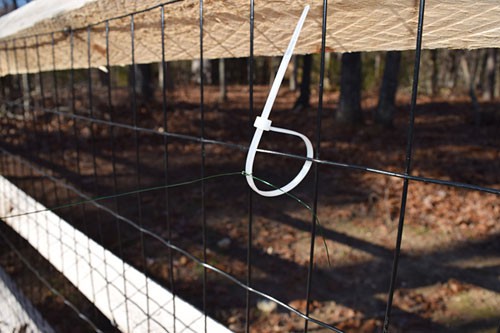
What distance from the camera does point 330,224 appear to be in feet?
14.4

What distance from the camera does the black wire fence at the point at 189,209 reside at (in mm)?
1106

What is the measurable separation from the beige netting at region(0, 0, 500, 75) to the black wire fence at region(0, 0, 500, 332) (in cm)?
5

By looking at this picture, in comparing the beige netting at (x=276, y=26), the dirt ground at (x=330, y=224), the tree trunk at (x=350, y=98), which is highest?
the beige netting at (x=276, y=26)

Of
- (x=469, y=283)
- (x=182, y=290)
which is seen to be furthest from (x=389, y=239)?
(x=182, y=290)

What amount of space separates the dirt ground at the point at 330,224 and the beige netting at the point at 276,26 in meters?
0.29

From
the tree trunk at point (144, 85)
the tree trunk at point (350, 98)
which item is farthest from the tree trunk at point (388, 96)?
the tree trunk at point (144, 85)

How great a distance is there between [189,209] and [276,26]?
3.91 metres

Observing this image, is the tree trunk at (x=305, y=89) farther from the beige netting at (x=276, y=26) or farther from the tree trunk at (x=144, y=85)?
the beige netting at (x=276, y=26)

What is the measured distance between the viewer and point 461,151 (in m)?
6.70

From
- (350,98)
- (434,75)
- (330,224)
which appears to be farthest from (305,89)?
(434,75)

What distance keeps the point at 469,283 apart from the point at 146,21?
11.2ft

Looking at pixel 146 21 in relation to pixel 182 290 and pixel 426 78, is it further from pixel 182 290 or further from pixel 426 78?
pixel 426 78

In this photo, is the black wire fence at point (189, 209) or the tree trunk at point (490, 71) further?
the tree trunk at point (490, 71)

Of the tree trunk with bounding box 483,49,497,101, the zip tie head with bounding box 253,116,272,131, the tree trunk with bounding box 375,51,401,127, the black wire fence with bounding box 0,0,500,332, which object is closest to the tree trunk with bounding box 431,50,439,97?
the tree trunk with bounding box 483,49,497,101
